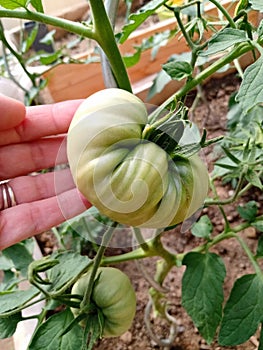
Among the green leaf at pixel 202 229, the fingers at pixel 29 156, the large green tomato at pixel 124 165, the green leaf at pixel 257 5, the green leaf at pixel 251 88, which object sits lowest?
the green leaf at pixel 202 229

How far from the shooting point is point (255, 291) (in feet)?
2.36

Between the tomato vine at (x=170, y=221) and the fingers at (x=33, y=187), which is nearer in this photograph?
the tomato vine at (x=170, y=221)

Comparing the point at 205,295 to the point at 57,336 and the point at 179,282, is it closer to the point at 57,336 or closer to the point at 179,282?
the point at 57,336

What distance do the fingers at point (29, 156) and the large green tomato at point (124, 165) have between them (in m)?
0.35

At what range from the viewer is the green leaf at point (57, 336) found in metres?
0.68

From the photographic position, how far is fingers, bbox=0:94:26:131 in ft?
2.43

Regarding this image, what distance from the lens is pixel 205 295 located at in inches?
28.8

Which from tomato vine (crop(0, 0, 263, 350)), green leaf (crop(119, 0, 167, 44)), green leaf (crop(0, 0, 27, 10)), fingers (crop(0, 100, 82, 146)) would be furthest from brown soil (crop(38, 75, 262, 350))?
green leaf (crop(0, 0, 27, 10))

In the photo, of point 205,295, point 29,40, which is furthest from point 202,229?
point 29,40

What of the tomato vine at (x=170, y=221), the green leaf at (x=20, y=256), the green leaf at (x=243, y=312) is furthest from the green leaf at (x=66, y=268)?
the green leaf at (x=243, y=312)

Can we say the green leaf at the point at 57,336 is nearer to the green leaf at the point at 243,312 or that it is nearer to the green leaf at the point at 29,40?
the green leaf at the point at 243,312

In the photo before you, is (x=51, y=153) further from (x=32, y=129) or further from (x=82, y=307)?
(x=82, y=307)

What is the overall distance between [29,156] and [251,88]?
1.63 feet

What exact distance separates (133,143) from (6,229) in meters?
0.34
